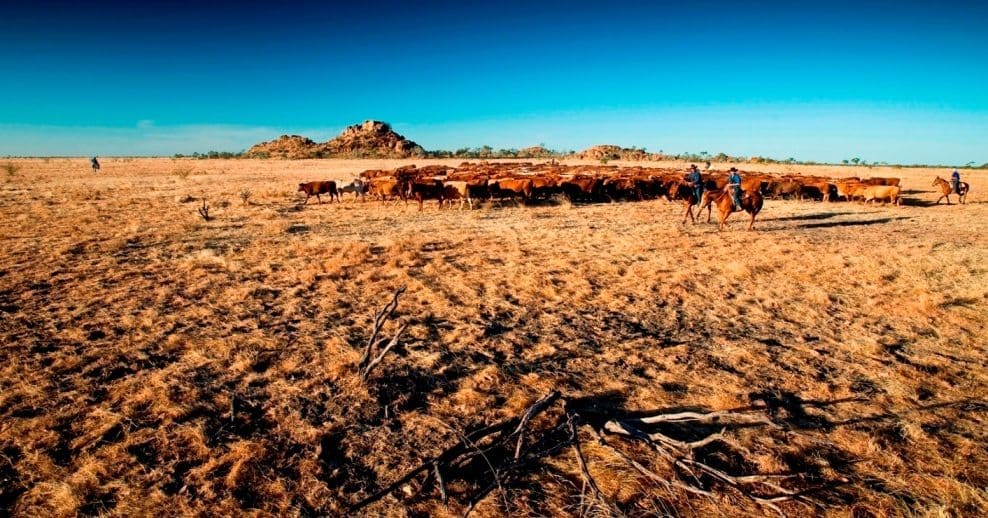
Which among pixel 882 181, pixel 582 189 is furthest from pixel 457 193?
pixel 882 181

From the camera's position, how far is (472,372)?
521cm

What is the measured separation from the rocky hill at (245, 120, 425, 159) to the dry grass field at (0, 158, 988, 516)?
8269 cm

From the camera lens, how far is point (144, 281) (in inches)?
321

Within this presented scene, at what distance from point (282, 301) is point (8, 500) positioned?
4276 mm

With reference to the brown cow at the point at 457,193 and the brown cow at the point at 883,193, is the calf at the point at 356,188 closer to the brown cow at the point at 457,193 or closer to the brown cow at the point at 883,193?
the brown cow at the point at 457,193

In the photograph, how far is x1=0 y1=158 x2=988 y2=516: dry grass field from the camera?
3438mm

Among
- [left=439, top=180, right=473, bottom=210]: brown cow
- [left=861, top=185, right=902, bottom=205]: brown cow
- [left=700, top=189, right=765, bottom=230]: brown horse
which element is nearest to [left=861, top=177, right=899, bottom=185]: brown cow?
[left=861, top=185, right=902, bottom=205]: brown cow

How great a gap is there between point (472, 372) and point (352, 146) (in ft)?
333

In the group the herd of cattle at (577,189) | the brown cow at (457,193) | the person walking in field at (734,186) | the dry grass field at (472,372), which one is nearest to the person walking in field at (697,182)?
the person walking in field at (734,186)

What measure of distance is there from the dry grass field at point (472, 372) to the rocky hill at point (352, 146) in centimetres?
8269

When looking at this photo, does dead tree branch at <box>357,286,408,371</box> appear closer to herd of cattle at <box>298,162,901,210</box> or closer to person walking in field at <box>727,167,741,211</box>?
person walking in field at <box>727,167,741,211</box>

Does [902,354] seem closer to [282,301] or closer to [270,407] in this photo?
[270,407]

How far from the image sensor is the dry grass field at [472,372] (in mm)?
3438

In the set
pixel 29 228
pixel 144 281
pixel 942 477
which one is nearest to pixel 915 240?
pixel 942 477
